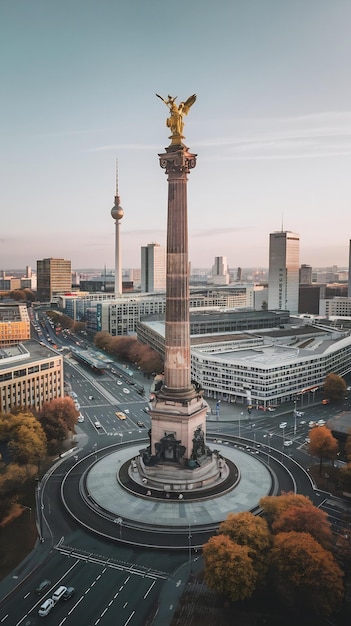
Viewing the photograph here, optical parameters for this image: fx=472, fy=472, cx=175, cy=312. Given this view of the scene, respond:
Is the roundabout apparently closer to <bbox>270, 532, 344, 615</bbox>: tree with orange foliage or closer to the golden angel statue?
<bbox>270, 532, 344, 615</bbox>: tree with orange foliage

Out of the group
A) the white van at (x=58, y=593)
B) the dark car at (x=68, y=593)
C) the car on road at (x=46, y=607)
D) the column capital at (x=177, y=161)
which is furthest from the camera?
the column capital at (x=177, y=161)

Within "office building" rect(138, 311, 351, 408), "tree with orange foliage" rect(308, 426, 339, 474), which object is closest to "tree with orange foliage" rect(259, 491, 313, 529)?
"tree with orange foliage" rect(308, 426, 339, 474)


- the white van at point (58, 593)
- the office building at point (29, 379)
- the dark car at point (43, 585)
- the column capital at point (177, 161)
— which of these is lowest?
the dark car at point (43, 585)

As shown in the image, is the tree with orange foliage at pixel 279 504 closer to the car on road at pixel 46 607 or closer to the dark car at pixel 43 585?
the car on road at pixel 46 607

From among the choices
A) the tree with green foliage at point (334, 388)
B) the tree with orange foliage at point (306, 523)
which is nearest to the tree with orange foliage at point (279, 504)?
the tree with orange foliage at point (306, 523)

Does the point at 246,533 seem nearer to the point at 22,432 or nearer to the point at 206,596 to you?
the point at 206,596

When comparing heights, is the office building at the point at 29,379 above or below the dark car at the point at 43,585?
above

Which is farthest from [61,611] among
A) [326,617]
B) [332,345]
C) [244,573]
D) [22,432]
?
[332,345]
